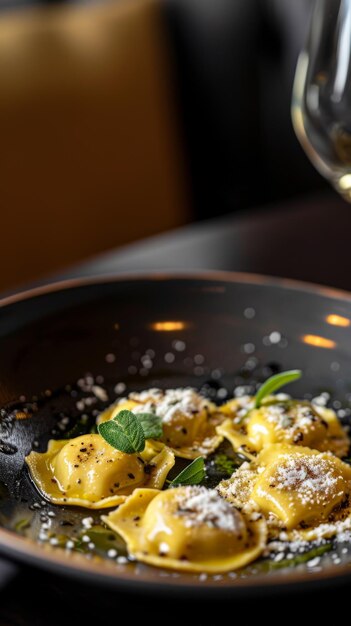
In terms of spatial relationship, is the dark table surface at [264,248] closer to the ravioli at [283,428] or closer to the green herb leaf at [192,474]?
the ravioli at [283,428]

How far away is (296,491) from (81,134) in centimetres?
194

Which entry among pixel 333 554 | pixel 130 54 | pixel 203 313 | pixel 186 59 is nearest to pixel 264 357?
pixel 203 313

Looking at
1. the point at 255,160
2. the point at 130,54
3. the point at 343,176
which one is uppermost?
the point at 130,54

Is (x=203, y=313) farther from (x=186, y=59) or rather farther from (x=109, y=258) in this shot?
(x=186, y=59)

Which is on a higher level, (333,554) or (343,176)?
(343,176)

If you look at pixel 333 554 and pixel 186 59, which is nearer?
pixel 333 554

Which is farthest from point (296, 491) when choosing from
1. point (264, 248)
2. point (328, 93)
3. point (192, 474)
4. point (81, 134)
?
point (81, 134)

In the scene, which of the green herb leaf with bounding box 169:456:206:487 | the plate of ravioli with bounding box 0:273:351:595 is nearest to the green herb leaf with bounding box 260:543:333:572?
the plate of ravioli with bounding box 0:273:351:595

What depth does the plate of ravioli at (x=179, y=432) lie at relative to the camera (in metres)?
0.78

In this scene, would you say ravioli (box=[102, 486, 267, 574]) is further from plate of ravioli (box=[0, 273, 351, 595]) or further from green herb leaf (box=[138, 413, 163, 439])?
green herb leaf (box=[138, 413, 163, 439])

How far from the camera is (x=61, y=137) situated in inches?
102

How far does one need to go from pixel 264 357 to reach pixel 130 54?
1.82 metres

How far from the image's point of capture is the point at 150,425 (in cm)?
99

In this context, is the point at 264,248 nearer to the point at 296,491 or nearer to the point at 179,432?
the point at 179,432
